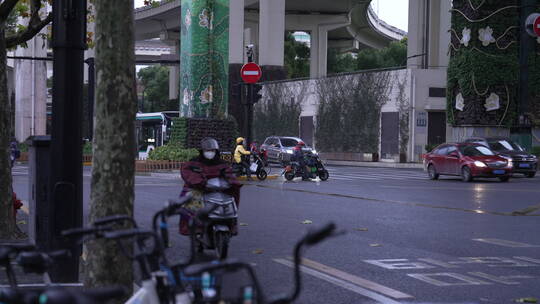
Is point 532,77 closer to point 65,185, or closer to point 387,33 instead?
point 65,185

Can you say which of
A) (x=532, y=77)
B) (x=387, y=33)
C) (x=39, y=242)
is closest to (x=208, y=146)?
(x=39, y=242)

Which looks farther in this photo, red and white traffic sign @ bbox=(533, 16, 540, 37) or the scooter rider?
red and white traffic sign @ bbox=(533, 16, 540, 37)

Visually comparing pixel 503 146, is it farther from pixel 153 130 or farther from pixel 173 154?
pixel 153 130

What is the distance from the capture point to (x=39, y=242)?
31.9 feet

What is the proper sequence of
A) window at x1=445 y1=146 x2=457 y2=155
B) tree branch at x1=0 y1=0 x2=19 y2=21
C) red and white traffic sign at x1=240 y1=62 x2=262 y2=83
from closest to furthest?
tree branch at x1=0 y1=0 x2=19 y2=21 → red and white traffic sign at x1=240 y1=62 x2=262 y2=83 → window at x1=445 y1=146 x2=457 y2=155

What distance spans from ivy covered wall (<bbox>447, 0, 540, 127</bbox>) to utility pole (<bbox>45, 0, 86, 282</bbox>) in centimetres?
3632

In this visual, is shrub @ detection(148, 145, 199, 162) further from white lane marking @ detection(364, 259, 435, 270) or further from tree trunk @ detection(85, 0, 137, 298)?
tree trunk @ detection(85, 0, 137, 298)

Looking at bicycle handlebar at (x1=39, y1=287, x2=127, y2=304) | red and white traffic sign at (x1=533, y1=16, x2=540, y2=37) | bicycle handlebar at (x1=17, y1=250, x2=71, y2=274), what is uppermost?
red and white traffic sign at (x1=533, y1=16, x2=540, y2=37)

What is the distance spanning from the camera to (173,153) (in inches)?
1330

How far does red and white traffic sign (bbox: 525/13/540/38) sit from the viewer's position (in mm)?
39375

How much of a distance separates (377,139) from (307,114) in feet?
29.5

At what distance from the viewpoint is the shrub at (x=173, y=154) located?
Answer: 33.7 meters

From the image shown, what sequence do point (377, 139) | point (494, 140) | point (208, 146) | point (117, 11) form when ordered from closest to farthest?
point (117, 11) → point (208, 146) → point (494, 140) → point (377, 139)

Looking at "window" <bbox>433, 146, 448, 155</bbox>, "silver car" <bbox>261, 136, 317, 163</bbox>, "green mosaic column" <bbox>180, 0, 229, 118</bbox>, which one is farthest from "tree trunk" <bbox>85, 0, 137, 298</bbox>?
"silver car" <bbox>261, 136, 317, 163</bbox>
